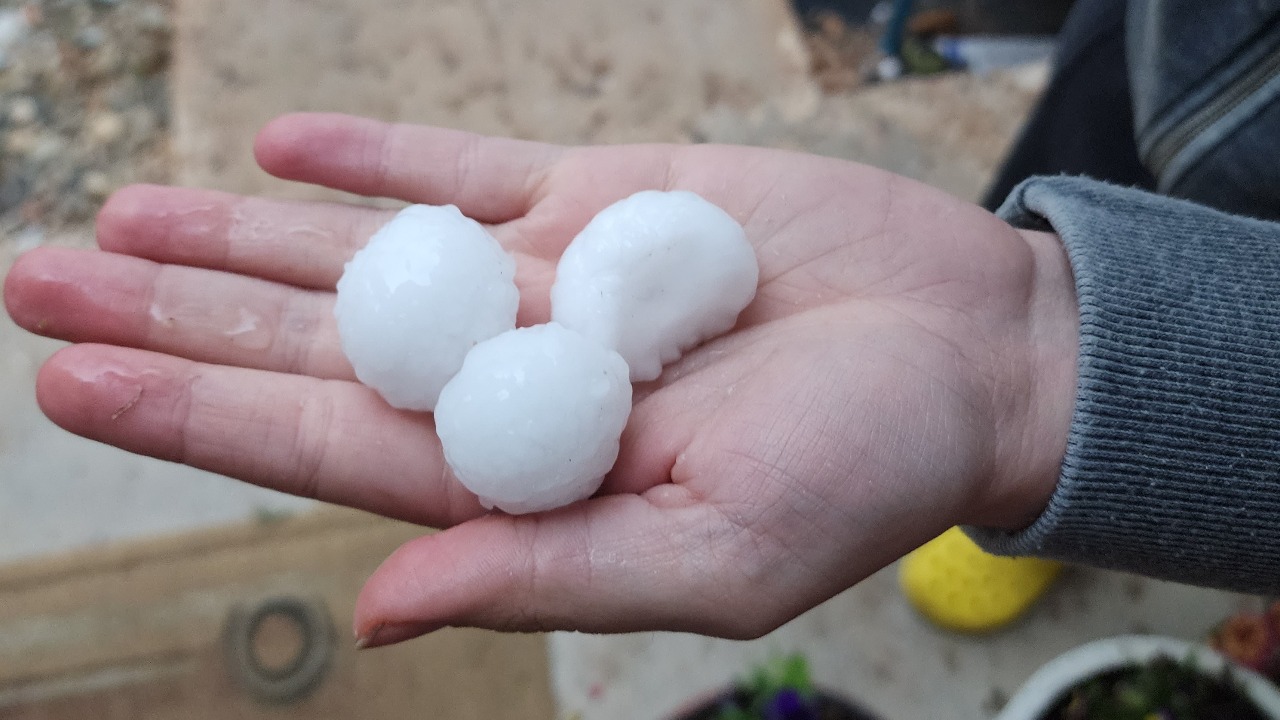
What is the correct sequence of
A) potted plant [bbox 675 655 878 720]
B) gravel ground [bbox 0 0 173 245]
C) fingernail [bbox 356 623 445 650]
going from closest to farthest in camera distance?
1. fingernail [bbox 356 623 445 650]
2. potted plant [bbox 675 655 878 720]
3. gravel ground [bbox 0 0 173 245]

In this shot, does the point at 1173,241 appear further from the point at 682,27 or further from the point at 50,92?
the point at 50,92

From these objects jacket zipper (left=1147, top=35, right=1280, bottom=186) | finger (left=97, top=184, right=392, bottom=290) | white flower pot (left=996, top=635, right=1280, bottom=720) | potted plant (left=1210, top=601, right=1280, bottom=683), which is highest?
jacket zipper (left=1147, top=35, right=1280, bottom=186)

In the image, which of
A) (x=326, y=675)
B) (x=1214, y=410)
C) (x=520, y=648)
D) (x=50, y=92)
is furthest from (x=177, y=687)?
(x=1214, y=410)

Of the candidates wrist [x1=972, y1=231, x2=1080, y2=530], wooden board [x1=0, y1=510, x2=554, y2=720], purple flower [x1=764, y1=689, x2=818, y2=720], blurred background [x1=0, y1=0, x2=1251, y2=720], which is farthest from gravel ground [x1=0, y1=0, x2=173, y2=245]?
wrist [x1=972, y1=231, x2=1080, y2=530]

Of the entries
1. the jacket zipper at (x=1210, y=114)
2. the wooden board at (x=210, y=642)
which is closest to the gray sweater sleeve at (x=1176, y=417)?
the jacket zipper at (x=1210, y=114)

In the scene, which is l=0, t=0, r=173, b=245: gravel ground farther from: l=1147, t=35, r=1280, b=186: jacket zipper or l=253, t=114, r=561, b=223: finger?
l=1147, t=35, r=1280, b=186: jacket zipper

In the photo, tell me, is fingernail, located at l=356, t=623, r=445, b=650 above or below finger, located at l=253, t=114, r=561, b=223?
below
